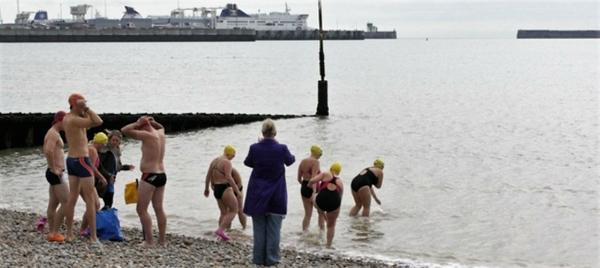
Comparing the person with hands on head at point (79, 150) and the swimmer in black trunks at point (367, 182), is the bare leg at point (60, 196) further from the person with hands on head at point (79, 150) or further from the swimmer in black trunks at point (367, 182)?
the swimmer in black trunks at point (367, 182)

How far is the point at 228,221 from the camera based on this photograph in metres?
13.0

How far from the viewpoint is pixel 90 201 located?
10539 millimetres

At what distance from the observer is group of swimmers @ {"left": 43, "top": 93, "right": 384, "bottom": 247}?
1021 cm

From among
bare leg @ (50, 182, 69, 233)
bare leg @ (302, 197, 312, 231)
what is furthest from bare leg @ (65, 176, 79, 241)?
bare leg @ (302, 197, 312, 231)

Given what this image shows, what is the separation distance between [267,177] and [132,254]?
195cm

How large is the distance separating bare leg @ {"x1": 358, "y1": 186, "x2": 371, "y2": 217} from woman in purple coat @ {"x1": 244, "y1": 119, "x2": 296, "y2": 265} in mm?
4900

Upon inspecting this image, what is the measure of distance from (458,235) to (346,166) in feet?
32.8

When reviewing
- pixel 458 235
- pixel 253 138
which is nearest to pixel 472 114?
pixel 253 138

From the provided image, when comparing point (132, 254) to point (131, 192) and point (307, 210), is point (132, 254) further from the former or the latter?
point (307, 210)

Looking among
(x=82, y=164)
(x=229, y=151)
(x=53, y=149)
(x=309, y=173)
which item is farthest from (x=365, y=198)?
(x=53, y=149)

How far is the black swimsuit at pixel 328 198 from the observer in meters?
12.2

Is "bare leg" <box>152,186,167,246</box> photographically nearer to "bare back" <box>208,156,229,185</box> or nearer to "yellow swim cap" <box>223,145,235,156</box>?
"bare back" <box>208,156,229,185</box>

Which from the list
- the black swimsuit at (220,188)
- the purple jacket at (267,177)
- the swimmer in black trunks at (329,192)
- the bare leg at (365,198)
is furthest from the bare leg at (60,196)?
the bare leg at (365,198)

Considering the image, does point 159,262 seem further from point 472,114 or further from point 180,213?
point 472,114
